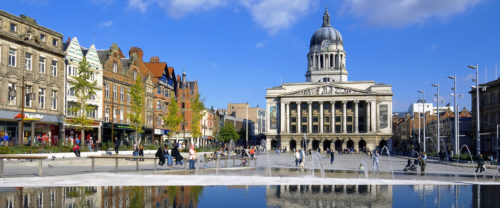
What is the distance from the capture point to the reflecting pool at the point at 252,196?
1478cm

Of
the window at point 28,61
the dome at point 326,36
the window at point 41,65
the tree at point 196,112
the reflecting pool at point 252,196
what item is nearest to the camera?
the reflecting pool at point 252,196

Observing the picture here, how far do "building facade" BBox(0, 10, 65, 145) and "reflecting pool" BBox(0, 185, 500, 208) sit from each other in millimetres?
25172

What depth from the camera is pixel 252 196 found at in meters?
16.8

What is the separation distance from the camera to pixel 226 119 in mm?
154625

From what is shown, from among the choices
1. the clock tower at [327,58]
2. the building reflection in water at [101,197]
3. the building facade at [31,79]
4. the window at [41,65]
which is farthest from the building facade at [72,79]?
the clock tower at [327,58]

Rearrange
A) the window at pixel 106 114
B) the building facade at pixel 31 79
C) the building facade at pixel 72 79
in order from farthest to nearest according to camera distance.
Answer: the window at pixel 106 114
the building facade at pixel 72 79
the building facade at pixel 31 79

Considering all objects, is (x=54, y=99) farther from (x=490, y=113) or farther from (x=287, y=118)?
(x=287, y=118)

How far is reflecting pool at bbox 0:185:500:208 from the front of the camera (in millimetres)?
14781

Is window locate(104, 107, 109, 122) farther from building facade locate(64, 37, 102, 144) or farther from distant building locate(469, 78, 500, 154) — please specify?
distant building locate(469, 78, 500, 154)

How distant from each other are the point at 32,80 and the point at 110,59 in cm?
1673

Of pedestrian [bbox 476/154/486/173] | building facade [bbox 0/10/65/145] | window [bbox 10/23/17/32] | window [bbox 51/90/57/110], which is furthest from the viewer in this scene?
window [bbox 51/90/57/110]

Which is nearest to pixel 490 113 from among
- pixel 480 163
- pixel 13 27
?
pixel 480 163

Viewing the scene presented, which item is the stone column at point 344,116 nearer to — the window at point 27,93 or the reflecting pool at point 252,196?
the window at point 27,93

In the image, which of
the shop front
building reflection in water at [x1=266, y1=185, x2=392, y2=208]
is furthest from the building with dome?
building reflection in water at [x1=266, y1=185, x2=392, y2=208]
